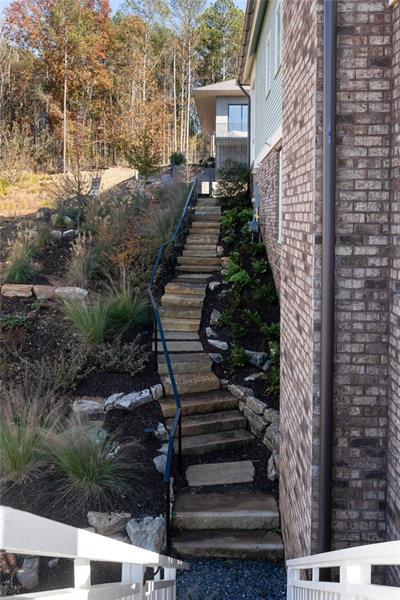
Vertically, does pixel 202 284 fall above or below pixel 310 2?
below

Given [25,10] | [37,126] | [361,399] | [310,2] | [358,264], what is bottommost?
[361,399]

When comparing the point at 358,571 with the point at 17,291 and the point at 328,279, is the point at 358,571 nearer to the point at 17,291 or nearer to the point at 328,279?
the point at 328,279

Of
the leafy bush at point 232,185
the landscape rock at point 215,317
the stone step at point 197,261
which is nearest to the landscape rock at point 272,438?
the landscape rock at point 215,317

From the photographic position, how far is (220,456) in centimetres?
671

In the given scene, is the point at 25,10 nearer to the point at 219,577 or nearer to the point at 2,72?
the point at 2,72

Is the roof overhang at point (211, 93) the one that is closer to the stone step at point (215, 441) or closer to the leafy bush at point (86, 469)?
the stone step at point (215, 441)

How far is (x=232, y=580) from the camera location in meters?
4.95

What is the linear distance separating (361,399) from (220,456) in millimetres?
3489

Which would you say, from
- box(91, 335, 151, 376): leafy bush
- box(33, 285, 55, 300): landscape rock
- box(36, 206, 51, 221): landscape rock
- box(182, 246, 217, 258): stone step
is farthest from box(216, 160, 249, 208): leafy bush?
box(91, 335, 151, 376): leafy bush

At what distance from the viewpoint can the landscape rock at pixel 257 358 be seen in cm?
806

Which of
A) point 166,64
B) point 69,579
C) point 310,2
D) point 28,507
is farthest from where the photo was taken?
point 166,64

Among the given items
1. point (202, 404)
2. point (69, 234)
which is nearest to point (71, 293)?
point (202, 404)

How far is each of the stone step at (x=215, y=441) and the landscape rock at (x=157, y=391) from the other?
749mm

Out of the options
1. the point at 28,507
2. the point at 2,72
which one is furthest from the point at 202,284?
the point at 2,72
